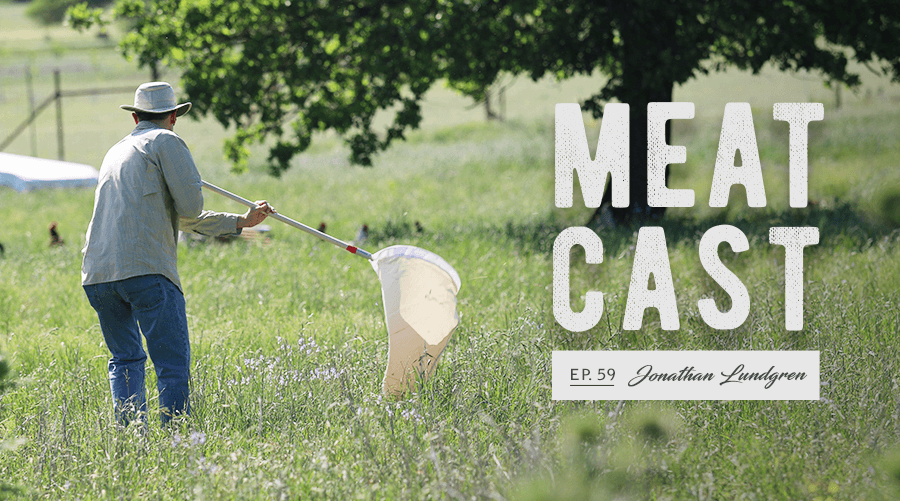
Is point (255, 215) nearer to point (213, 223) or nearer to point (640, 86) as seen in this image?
point (213, 223)

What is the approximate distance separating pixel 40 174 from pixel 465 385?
14.8 metres

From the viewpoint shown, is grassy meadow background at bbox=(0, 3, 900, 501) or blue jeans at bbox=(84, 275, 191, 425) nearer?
grassy meadow background at bbox=(0, 3, 900, 501)

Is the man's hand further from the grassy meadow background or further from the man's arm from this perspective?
the grassy meadow background

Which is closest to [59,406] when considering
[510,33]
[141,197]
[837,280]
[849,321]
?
[141,197]

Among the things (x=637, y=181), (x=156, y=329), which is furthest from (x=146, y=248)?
(x=637, y=181)

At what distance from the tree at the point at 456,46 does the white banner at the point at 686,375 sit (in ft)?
18.8

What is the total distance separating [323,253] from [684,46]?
511cm

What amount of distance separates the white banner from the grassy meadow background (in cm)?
11

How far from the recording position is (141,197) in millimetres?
4094

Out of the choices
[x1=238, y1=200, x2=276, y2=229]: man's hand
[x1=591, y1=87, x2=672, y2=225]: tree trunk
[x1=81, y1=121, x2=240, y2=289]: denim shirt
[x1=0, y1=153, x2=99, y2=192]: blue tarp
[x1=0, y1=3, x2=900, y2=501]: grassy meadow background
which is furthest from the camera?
[x1=0, y1=153, x2=99, y2=192]: blue tarp

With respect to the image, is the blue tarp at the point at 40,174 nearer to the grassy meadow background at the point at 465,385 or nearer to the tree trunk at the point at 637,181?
the grassy meadow background at the point at 465,385

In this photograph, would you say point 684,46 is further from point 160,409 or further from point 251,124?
point 160,409

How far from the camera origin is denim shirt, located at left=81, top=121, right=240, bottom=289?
407 centimetres

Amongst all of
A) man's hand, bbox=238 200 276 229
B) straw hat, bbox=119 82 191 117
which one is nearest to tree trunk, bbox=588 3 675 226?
man's hand, bbox=238 200 276 229
